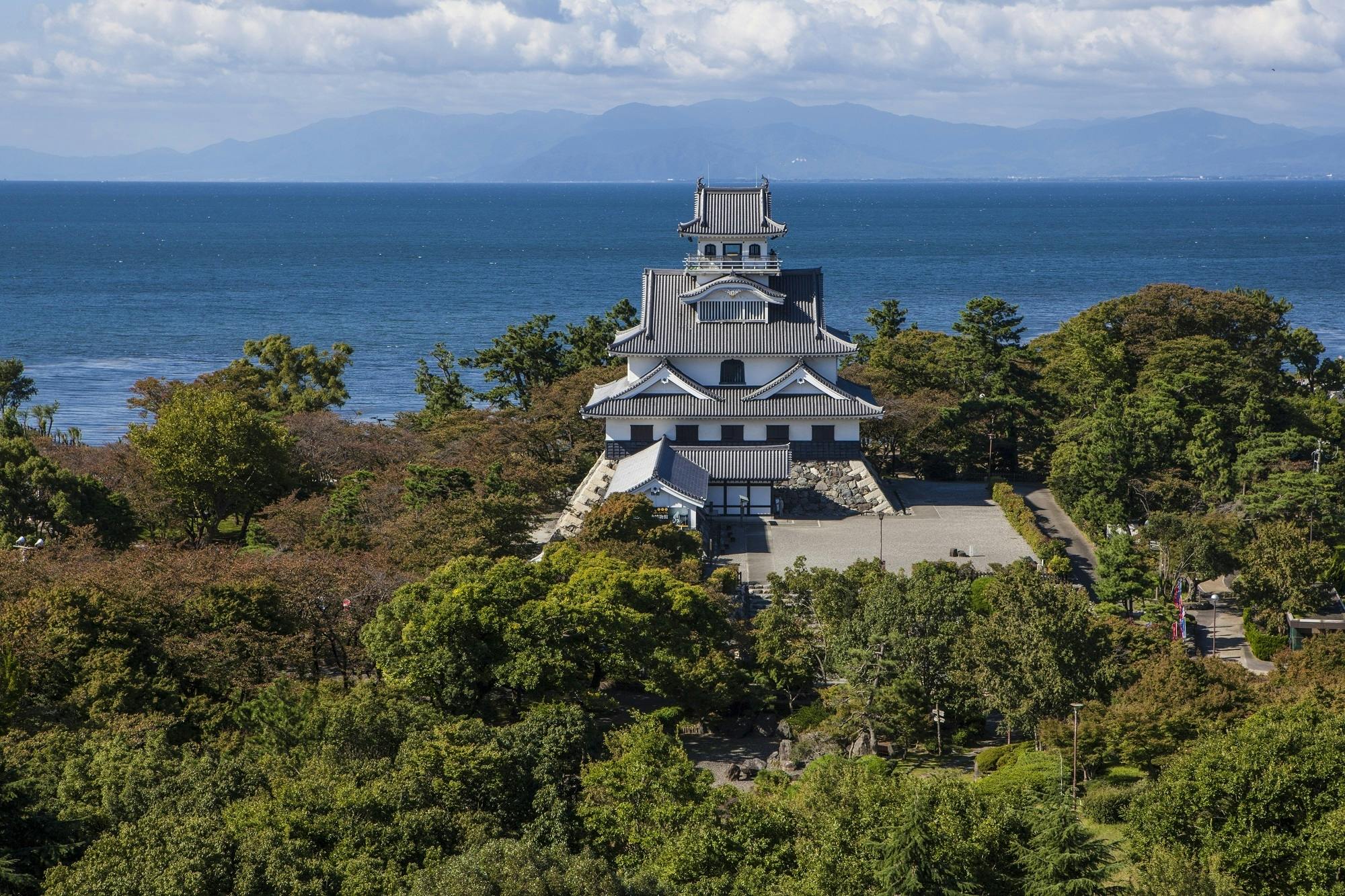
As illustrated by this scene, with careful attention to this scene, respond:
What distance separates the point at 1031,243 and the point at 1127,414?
14418 centimetres

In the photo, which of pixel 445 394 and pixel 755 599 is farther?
pixel 445 394

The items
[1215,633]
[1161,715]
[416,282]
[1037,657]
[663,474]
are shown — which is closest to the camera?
[1161,715]

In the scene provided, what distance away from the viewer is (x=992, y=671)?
2558cm

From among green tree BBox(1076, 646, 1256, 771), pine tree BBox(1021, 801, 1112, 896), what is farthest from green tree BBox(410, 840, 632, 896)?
green tree BBox(1076, 646, 1256, 771)

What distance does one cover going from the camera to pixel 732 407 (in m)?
44.8

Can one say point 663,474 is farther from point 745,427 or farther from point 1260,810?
point 1260,810

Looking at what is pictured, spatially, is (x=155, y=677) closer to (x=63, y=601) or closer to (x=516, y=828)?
(x=63, y=601)

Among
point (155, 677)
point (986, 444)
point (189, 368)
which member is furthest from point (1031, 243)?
point (155, 677)

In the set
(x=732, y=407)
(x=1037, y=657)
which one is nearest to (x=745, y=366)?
(x=732, y=407)

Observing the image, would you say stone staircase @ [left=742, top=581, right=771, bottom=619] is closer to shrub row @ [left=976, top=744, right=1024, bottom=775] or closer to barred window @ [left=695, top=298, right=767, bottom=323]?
shrub row @ [left=976, top=744, right=1024, bottom=775]

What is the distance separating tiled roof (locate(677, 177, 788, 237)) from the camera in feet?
153

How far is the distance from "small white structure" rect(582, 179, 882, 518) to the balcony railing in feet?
0.13

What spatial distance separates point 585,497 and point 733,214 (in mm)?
11375

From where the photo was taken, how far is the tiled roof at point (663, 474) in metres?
39.2
